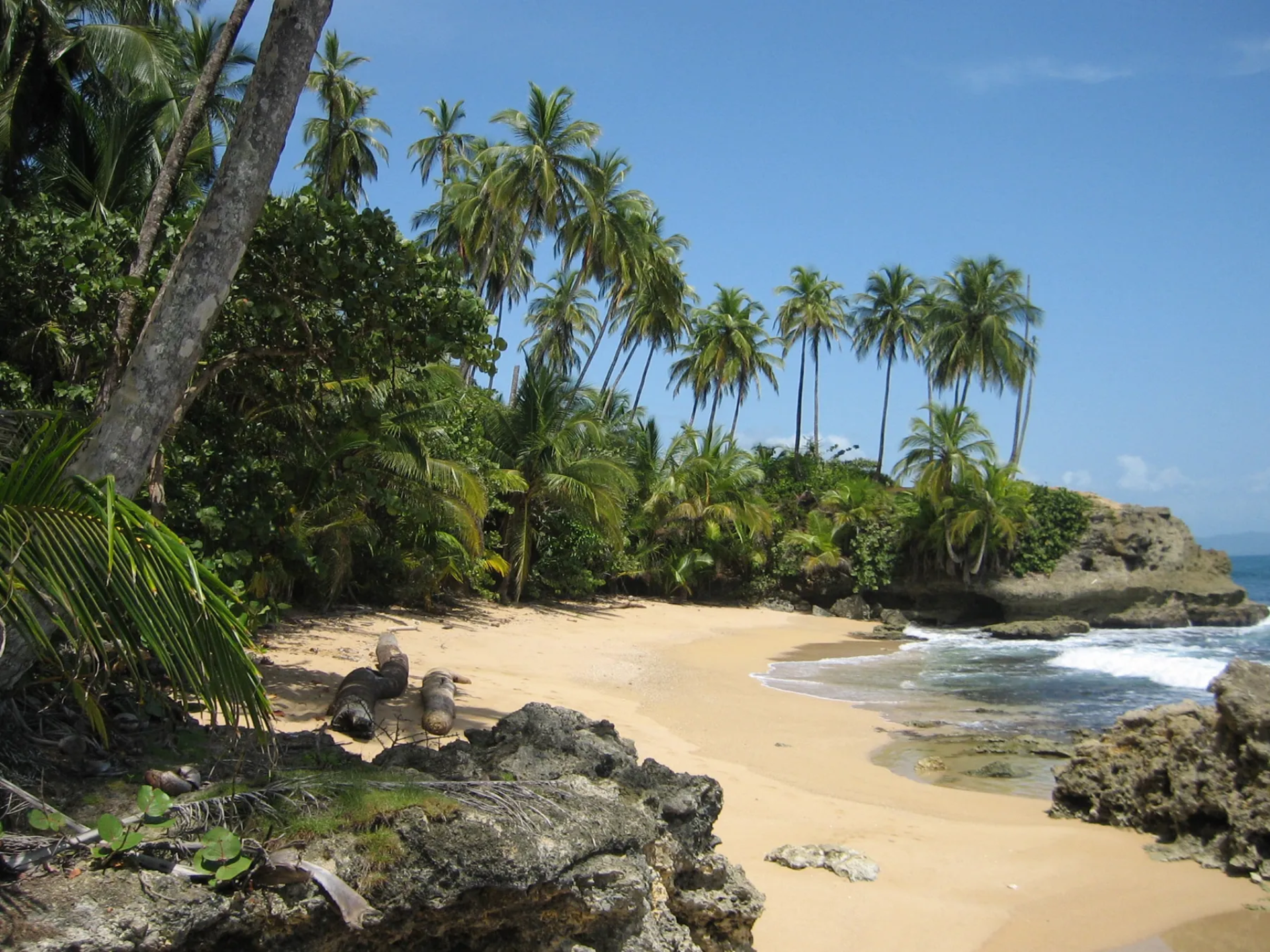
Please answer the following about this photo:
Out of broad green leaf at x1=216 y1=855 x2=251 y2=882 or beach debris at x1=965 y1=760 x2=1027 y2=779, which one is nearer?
broad green leaf at x1=216 y1=855 x2=251 y2=882

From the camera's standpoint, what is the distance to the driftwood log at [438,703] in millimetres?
8109

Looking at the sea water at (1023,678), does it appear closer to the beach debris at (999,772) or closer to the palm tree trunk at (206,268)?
the beach debris at (999,772)

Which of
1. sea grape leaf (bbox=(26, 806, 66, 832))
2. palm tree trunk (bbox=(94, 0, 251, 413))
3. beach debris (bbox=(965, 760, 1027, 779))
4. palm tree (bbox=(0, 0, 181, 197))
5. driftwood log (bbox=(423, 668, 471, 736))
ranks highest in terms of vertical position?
palm tree (bbox=(0, 0, 181, 197))

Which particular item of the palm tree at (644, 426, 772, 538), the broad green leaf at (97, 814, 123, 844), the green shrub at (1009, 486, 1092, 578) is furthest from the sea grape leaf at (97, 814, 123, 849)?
the green shrub at (1009, 486, 1092, 578)

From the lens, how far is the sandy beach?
5.64 meters

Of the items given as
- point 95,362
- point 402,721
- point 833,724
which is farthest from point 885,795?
point 95,362

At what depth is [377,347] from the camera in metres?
8.01

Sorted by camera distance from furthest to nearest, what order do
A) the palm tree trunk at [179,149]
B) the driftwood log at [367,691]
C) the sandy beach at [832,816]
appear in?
1. the driftwood log at [367,691]
2. the palm tree trunk at [179,149]
3. the sandy beach at [832,816]

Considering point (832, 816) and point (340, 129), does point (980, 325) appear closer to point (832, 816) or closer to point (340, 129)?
point (340, 129)

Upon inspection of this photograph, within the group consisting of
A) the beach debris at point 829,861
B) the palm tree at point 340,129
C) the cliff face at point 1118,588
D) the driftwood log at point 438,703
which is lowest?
the beach debris at point 829,861

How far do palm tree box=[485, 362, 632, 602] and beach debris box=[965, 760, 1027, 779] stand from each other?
13.0 m

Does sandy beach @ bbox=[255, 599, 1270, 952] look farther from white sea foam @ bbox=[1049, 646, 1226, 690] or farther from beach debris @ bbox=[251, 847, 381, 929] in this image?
white sea foam @ bbox=[1049, 646, 1226, 690]

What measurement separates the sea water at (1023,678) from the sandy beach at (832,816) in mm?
1477

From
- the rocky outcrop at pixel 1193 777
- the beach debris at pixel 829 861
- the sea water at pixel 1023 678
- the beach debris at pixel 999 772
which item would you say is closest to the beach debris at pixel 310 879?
the beach debris at pixel 829 861
